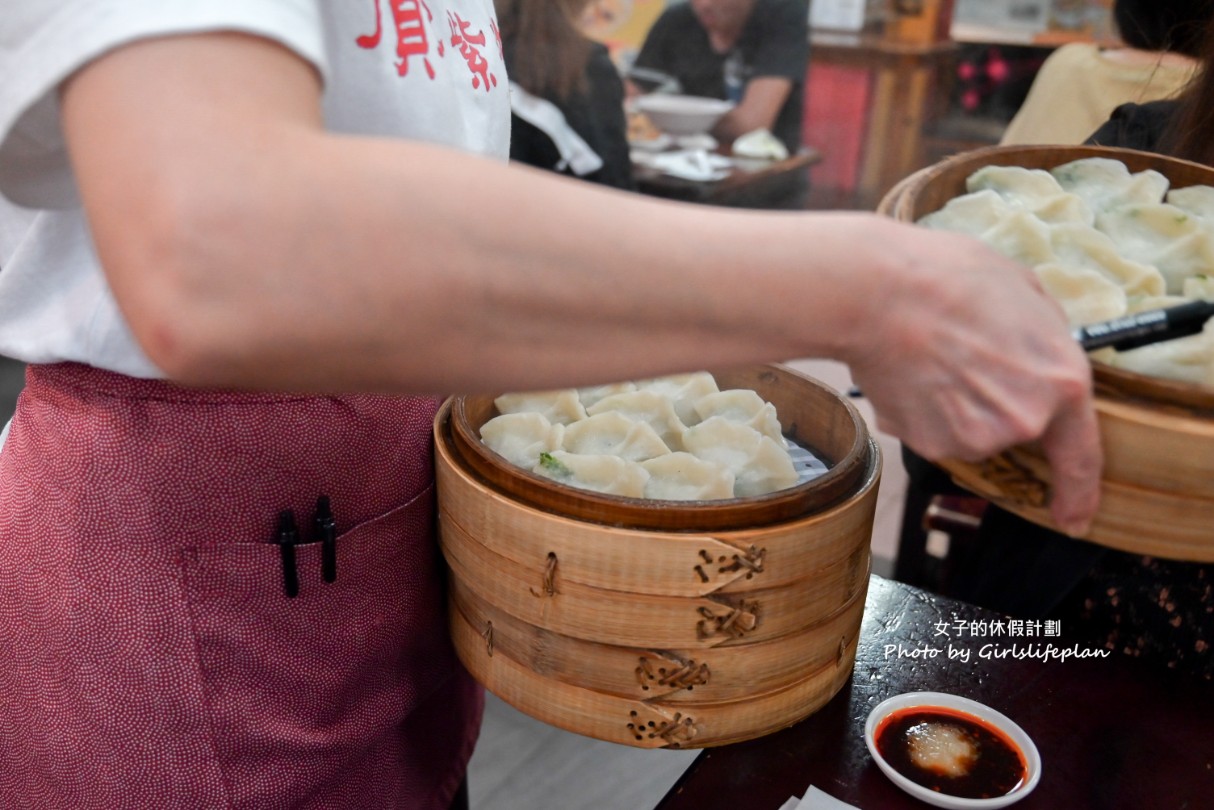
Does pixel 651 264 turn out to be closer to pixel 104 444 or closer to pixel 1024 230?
pixel 1024 230

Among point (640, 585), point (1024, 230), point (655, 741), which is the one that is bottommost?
point (655, 741)

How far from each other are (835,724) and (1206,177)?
0.79 m

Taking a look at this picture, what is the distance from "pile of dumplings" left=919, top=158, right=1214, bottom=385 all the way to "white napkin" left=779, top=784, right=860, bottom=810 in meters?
0.59

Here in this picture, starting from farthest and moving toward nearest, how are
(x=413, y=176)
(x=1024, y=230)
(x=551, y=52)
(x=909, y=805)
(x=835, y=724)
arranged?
(x=551, y=52) → (x=835, y=724) → (x=909, y=805) → (x=1024, y=230) → (x=413, y=176)

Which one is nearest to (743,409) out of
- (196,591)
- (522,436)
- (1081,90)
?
(522,436)

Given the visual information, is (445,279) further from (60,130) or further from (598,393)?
(598,393)

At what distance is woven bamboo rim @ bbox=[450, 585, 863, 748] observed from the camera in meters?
1.18

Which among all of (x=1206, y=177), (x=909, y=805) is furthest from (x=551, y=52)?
→ (x=909, y=805)

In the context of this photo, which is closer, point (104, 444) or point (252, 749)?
point (104, 444)

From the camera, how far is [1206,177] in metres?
1.20

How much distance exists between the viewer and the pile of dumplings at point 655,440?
1.24 meters

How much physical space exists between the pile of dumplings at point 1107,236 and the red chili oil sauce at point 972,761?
57 cm

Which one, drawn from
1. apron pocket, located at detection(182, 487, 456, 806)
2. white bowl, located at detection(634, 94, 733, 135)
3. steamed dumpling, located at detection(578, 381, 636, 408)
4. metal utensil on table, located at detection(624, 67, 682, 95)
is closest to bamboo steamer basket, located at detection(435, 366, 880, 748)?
apron pocket, located at detection(182, 487, 456, 806)

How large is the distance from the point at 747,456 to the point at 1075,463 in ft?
1.71
